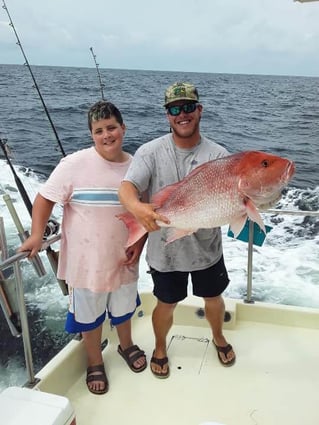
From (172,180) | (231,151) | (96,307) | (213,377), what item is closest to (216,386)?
(213,377)

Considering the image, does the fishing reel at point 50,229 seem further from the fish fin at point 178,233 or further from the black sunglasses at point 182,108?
the black sunglasses at point 182,108

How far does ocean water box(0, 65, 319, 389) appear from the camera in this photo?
5133 mm

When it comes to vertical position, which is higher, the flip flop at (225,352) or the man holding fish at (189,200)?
the man holding fish at (189,200)

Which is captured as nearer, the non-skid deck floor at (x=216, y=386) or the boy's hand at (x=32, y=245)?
the boy's hand at (x=32, y=245)

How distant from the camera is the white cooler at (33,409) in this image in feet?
5.55

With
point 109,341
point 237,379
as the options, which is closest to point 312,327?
point 237,379

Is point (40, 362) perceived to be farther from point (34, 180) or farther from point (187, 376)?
point (34, 180)

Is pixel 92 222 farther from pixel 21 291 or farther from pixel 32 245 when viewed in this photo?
pixel 21 291

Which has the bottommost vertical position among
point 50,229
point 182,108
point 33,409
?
point 33,409

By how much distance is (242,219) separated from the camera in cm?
191

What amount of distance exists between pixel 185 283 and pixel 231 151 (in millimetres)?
10645

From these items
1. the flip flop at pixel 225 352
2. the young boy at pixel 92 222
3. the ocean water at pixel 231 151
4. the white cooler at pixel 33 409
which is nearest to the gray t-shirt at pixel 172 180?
the young boy at pixel 92 222

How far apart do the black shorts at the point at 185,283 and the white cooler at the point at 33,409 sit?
88cm

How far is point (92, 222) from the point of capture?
2264 mm
